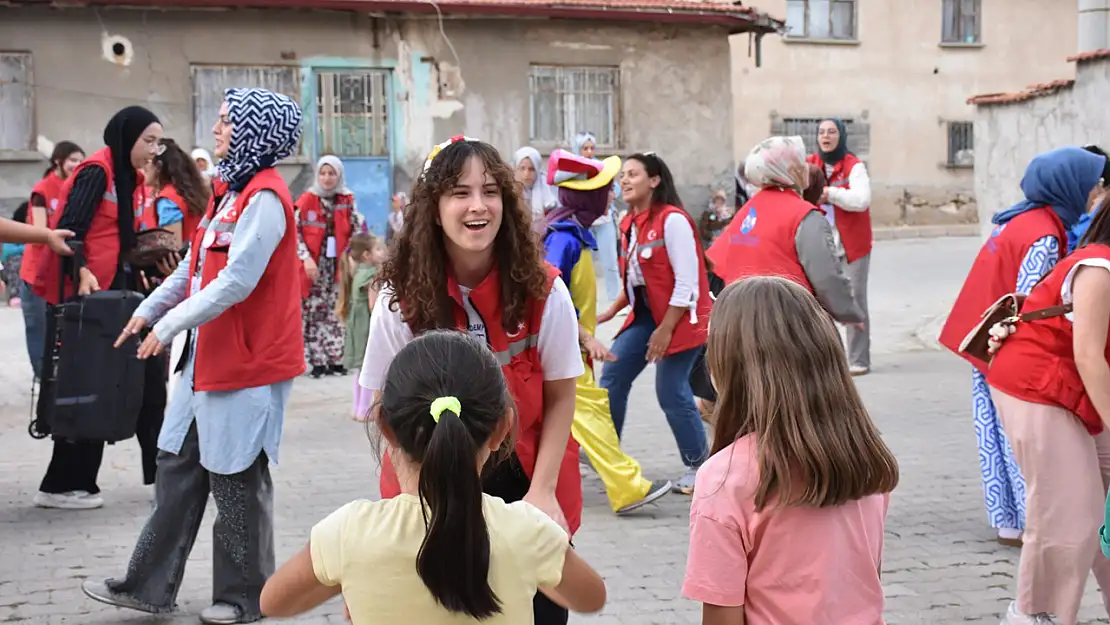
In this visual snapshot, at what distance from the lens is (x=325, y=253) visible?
12.3 m

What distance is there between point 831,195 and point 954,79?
22.9m

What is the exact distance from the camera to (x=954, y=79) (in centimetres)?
3225

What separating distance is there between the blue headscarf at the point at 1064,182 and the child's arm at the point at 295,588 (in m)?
3.61

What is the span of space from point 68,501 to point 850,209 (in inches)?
262

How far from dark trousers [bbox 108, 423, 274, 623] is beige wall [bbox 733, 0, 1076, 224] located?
26230 millimetres

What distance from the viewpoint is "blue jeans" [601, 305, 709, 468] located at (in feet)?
23.8

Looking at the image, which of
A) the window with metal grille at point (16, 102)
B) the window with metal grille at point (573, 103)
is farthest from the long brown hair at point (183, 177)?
the window with metal grille at point (573, 103)

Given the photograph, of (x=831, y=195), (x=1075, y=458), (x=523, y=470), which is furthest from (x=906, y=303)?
(x=523, y=470)

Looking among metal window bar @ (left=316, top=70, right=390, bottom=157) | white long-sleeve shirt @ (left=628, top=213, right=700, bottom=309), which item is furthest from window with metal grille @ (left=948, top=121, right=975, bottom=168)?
white long-sleeve shirt @ (left=628, top=213, right=700, bottom=309)

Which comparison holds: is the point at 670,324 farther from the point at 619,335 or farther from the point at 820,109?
the point at 820,109

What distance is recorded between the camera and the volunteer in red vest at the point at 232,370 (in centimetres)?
479

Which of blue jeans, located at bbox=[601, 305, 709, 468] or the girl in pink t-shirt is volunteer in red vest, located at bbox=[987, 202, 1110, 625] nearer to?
the girl in pink t-shirt

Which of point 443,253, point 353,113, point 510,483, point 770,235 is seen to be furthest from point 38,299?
point 353,113

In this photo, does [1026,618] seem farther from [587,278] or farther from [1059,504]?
[587,278]
